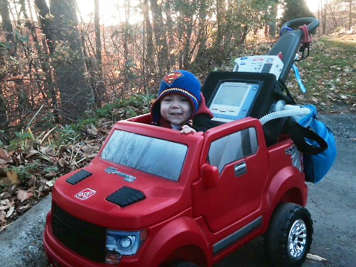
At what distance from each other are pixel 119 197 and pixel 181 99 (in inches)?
54.1

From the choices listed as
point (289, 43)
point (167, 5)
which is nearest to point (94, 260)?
point (289, 43)

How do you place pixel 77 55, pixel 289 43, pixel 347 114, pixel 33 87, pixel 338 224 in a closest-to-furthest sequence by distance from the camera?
pixel 338 224
pixel 289 43
pixel 33 87
pixel 77 55
pixel 347 114

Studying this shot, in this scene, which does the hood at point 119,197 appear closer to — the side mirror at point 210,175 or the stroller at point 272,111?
the side mirror at point 210,175

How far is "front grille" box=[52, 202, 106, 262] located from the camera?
245 cm

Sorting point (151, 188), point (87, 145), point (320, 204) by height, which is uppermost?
point (151, 188)

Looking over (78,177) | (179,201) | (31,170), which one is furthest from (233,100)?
(31,170)

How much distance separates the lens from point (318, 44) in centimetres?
1345

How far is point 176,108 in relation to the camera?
351 cm

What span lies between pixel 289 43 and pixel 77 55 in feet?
14.2

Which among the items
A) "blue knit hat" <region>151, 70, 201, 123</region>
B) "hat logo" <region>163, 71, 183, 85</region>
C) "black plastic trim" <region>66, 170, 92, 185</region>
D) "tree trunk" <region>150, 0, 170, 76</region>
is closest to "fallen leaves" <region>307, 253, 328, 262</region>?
"blue knit hat" <region>151, 70, 201, 123</region>

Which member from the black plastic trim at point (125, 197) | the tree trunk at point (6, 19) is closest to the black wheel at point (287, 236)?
the black plastic trim at point (125, 197)

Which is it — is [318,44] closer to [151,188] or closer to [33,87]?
[33,87]

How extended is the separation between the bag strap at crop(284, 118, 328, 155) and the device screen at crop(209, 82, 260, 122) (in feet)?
1.57

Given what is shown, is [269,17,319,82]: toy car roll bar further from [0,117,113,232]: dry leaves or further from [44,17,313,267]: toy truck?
[0,117,113,232]: dry leaves
